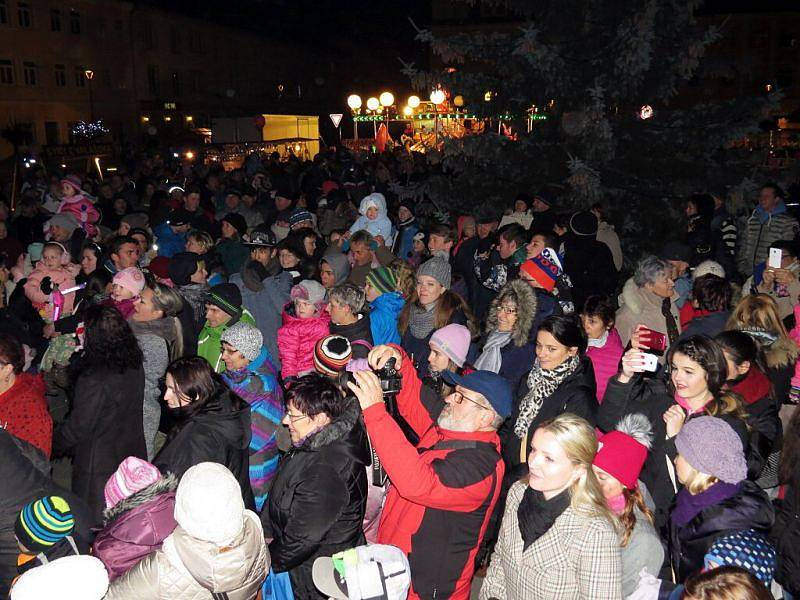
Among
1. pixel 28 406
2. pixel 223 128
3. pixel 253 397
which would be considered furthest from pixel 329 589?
pixel 223 128

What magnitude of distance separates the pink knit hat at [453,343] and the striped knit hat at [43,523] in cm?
237

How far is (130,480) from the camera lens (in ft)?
10.1

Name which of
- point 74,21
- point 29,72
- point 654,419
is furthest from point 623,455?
point 74,21

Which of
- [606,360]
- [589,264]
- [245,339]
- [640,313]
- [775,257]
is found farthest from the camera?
[589,264]

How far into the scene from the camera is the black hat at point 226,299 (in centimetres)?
519

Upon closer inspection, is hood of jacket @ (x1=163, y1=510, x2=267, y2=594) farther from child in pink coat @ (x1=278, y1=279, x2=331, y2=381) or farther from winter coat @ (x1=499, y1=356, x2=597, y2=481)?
child in pink coat @ (x1=278, y1=279, x2=331, y2=381)

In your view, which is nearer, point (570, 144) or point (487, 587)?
point (487, 587)

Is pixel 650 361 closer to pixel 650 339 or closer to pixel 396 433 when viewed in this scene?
pixel 650 339

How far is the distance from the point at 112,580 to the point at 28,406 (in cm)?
182

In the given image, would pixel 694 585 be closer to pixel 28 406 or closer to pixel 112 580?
pixel 112 580

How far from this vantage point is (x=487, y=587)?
3166 mm

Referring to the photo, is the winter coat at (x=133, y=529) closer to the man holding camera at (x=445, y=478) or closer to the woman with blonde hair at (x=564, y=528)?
the man holding camera at (x=445, y=478)

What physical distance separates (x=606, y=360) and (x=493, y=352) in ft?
2.83

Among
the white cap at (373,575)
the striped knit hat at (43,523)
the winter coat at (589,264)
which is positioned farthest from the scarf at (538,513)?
the winter coat at (589,264)
